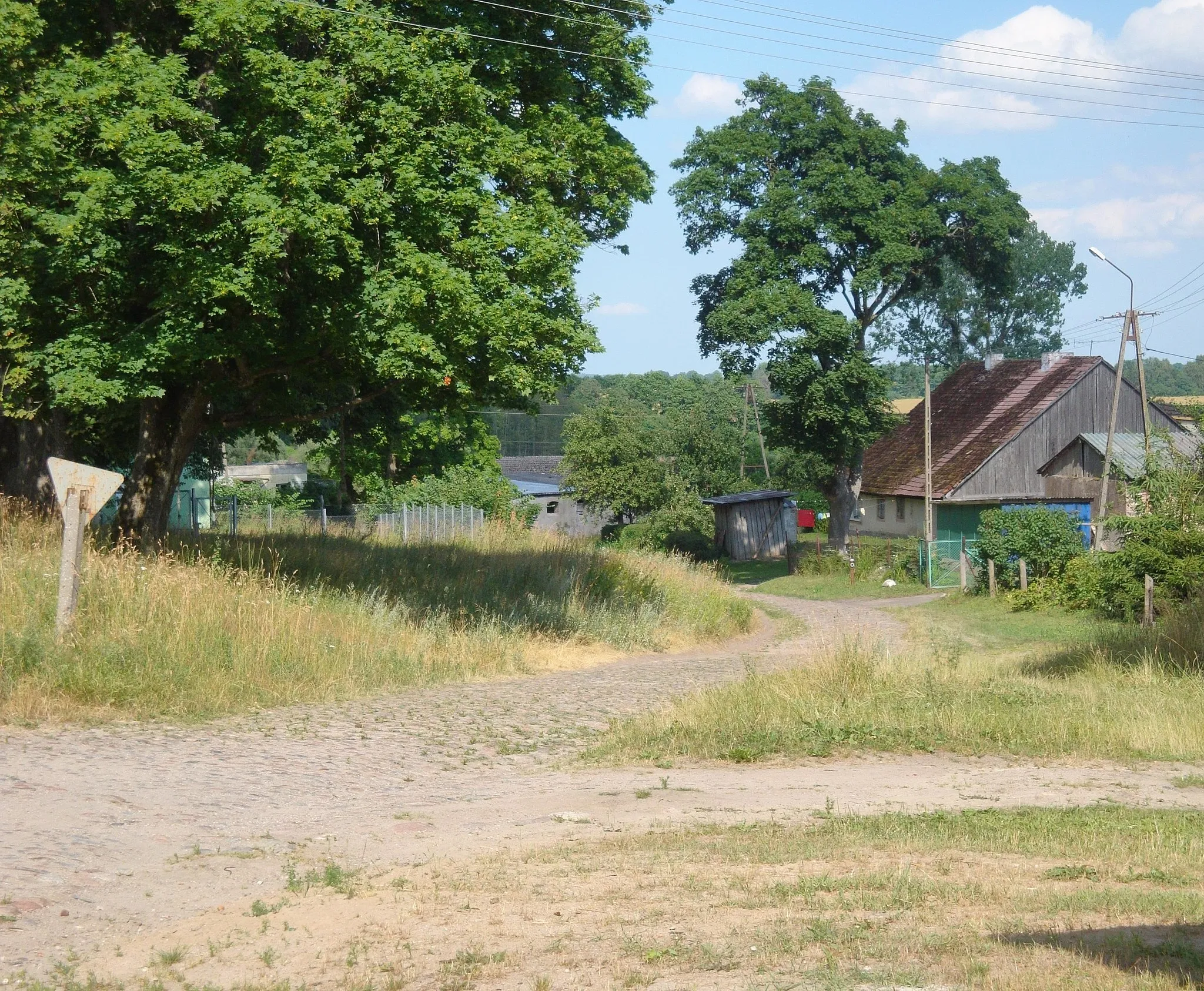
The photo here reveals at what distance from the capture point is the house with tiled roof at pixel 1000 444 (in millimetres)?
48344

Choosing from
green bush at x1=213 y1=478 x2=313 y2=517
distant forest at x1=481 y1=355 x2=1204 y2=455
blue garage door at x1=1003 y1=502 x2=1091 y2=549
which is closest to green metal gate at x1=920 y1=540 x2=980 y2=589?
blue garage door at x1=1003 y1=502 x2=1091 y2=549

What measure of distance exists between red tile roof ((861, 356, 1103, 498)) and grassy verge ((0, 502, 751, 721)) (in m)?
28.7

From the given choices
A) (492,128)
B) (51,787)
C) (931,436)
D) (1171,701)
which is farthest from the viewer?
(931,436)

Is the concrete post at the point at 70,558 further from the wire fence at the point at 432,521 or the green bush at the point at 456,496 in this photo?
the green bush at the point at 456,496

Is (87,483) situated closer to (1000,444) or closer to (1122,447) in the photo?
(1122,447)

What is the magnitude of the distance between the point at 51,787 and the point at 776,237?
4091 cm

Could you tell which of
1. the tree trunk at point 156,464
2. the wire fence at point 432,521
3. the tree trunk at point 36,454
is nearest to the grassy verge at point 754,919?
the tree trunk at point 156,464

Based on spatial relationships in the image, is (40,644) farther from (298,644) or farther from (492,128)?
(492,128)

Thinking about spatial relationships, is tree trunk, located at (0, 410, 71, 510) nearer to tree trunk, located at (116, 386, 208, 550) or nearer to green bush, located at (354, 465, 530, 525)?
tree trunk, located at (116, 386, 208, 550)

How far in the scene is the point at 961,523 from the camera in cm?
4928

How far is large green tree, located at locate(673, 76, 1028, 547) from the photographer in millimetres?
45125

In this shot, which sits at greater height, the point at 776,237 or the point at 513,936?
the point at 776,237

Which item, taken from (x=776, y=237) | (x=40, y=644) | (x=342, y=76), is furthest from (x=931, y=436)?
(x=40, y=644)

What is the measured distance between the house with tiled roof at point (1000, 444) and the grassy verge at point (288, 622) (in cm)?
2726
